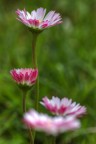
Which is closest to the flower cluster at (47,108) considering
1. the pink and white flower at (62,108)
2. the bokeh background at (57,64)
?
the pink and white flower at (62,108)

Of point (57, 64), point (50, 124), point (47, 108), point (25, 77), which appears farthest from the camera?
point (57, 64)

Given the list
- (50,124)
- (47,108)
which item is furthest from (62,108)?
(50,124)

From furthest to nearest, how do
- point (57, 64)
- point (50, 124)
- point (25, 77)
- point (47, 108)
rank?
1. point (57, 64)
2. point (25, 77)
3. point (47, 108)
4. point (50, 124)

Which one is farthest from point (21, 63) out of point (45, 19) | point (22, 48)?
point (45, 19)

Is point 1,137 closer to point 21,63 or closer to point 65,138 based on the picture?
point 65,138

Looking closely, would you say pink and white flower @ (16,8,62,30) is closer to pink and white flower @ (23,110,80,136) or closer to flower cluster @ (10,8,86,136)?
flower cluster @ (10,8,86,136)

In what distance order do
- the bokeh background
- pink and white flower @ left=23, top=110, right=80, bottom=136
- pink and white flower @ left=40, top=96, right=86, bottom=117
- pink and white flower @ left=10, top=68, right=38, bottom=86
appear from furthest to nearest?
the bokeh background < pink and white flower @ left=10, top=68, right=38, bottom=86 < pink and white flower @ left=40, top=96, right=86, bottom=117 < pink and white flower @ left=23, top=110, right=80, bottom=136

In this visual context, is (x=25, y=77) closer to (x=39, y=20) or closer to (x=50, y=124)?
(x=39, y=20)

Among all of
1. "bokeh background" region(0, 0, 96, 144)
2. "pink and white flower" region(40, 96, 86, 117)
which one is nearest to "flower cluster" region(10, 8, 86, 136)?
"pink and white flower" region(40, 96, 86, 117)

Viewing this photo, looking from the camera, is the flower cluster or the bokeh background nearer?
the flower cluster

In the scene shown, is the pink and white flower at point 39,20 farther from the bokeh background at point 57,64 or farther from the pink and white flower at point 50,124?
the bokeh background at point 57,64
